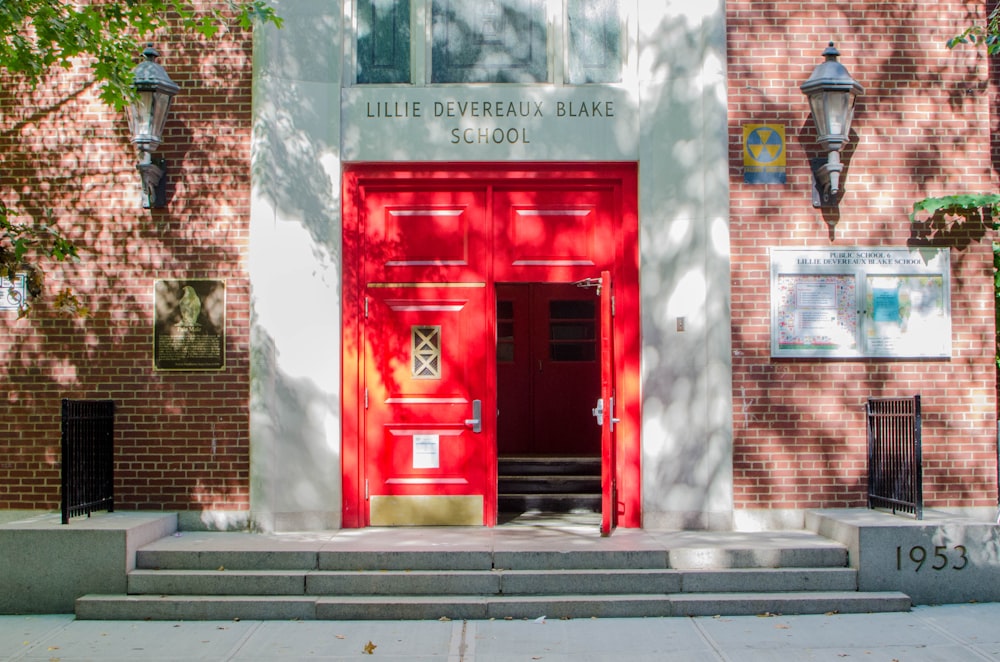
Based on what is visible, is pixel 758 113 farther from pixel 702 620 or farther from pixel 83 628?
pixel 83 628

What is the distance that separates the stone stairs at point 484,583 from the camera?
707 cm

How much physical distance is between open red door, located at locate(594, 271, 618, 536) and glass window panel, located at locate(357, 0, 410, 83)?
268 cm

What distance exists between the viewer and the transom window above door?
8.84 meters

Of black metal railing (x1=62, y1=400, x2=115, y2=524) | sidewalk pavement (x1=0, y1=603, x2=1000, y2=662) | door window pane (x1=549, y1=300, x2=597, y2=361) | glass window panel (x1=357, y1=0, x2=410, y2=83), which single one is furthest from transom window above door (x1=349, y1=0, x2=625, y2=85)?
sidewalk pavement (x1=0, y1=603, x2=1000, y2=662)

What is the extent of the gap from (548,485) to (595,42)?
173 inches

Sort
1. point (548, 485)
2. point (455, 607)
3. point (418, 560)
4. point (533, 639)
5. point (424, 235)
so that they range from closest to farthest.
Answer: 1. point (533, 639)
2. point (455, 607)
3. point (418, 560)
4. point (424, 235)
5. point (548, 485)

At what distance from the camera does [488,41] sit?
29.2ft

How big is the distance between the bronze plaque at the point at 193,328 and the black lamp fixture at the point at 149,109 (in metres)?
0.97

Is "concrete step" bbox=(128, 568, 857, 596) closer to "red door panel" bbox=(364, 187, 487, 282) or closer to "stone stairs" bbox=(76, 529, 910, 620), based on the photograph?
"stone stairs" bbox=(76, 529, 910, 620)

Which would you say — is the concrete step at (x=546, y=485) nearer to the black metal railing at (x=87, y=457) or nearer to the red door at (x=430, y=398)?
the red door at (x=430, y=398)

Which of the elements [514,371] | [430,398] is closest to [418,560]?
[430,398]

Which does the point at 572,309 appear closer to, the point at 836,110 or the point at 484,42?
the point at 484,42

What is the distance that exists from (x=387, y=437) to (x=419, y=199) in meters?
2.19

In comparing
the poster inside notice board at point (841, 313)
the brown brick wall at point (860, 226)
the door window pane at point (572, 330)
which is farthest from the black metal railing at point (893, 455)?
the door window pane at point (572, 330)
